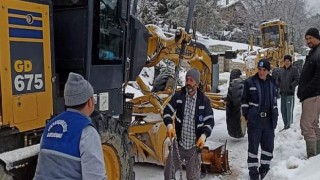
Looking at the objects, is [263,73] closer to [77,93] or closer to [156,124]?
[156,124]

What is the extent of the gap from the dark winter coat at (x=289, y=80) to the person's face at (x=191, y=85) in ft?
15.8

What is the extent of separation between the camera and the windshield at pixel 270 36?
1911 centimetres

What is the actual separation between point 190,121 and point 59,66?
59.9 inches

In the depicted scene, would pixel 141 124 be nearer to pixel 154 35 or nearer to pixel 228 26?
pixel 154 35

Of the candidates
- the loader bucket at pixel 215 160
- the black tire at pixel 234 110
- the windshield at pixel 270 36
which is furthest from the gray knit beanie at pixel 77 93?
the windshield at pixel 270 36

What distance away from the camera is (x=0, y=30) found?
3.46 metres

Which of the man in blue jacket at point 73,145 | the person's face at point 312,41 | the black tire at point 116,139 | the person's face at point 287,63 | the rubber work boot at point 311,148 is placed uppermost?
the person's face at point 312,41

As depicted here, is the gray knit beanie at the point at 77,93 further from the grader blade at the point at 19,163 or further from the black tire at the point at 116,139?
the black tire at the point at 116,139

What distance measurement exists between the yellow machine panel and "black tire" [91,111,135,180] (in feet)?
2.10

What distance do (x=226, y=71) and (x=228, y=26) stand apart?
58.9ft

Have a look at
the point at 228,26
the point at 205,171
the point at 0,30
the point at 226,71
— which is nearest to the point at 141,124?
the point at 205,171

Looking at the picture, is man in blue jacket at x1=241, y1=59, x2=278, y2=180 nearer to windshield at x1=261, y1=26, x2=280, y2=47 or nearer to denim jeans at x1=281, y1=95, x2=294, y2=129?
denim jeans at x1=281, y1=95, x2=294, y2=129

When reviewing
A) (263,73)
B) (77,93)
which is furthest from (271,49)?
(77,93)

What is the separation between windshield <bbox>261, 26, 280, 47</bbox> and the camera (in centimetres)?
1911
